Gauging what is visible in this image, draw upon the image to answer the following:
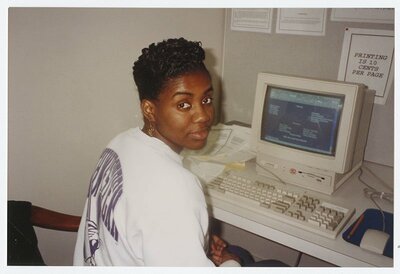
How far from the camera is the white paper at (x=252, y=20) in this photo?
1.41 metres

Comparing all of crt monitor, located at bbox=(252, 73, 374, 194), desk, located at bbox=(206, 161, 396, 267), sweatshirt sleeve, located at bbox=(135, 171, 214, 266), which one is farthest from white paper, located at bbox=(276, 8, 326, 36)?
sweatshirt sleeve, located at bbox=(135, 171, 214, 266)

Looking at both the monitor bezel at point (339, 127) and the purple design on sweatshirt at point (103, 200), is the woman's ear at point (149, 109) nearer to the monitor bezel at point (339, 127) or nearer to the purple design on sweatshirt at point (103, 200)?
the purple design on sweatshirt at point (103, 200)

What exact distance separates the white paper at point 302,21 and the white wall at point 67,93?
37 cm

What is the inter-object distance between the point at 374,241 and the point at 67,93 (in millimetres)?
934

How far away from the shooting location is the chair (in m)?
0.88

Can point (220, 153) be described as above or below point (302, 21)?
below

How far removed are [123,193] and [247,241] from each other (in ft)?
3.85

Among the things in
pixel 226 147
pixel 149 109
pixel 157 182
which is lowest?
pixel 226 147

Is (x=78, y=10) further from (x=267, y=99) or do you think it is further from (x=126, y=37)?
(x=267, y=99)

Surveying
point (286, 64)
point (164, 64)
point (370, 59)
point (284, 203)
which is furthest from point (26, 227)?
point (370, 59)

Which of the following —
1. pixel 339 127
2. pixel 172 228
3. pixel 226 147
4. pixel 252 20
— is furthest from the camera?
pixel 252 20

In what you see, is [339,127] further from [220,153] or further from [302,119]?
[220,153]

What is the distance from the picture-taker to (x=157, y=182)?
2.16 feet

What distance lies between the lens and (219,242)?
0.99 m
